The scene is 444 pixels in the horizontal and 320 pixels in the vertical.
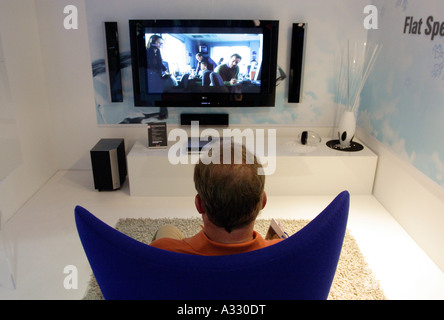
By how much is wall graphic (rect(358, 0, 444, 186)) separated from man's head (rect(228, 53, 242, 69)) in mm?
1302

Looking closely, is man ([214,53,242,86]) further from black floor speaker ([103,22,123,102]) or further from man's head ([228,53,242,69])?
black floor speaker ([103,22,123,102])

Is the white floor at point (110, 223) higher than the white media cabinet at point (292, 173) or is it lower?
lower

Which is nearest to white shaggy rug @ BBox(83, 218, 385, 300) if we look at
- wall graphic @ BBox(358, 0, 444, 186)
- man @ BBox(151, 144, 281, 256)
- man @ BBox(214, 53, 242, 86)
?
wall graphic @ BBox(358, 0, 444, 186)

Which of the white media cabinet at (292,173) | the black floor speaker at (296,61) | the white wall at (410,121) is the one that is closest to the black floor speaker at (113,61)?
the white media cabinet at (292,173)

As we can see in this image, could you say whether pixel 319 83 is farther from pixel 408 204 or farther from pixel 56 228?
pixel 56 228

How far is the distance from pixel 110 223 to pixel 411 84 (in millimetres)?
2653

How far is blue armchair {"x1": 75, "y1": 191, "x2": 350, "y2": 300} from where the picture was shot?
958 millimetres

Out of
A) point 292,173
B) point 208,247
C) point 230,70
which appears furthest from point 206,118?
point 208,247

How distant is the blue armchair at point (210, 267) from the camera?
96cm

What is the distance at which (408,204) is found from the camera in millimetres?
3088

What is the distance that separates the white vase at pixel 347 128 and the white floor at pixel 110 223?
56 cm

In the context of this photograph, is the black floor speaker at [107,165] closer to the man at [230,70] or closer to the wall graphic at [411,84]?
the man at [230,70]

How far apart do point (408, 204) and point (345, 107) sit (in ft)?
4.44
